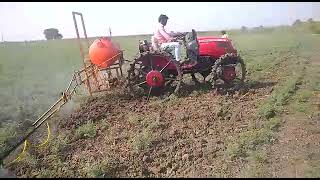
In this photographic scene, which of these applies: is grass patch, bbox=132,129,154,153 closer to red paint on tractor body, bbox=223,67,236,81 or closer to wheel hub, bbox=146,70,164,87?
wheel hub, bbox=146,70,164,87

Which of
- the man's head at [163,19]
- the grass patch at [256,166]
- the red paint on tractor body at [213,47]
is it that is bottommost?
the grass patch at [256,166]

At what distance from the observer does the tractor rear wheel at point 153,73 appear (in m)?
9.17

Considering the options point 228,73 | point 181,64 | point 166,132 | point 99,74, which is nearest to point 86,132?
point 166,132

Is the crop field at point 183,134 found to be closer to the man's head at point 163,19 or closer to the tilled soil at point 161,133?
the tilled soil at point 161,133

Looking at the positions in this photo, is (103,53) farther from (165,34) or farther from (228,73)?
(228,73)

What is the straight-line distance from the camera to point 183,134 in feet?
22.5

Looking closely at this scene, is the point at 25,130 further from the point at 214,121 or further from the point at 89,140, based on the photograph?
the point at 214,121

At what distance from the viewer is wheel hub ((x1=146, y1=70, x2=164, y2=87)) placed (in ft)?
30.0

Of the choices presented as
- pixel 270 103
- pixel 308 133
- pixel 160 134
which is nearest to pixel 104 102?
pixel 160 134

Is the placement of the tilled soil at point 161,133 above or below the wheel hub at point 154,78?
below

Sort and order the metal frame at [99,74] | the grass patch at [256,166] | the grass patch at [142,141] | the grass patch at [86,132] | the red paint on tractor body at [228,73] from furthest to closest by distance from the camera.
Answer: the metal frame at [99,74]
the red paint on tractor body at [228,73]
the grass patch at [86,132]
the grass patch at [142,141]
the grass patch at [256,166]

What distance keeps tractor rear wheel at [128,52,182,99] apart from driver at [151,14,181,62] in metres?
0.23

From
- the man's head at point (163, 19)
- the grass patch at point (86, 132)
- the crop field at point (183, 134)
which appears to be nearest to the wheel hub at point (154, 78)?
the crop field at point (183, 134)

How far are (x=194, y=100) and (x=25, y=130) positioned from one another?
377 cm
